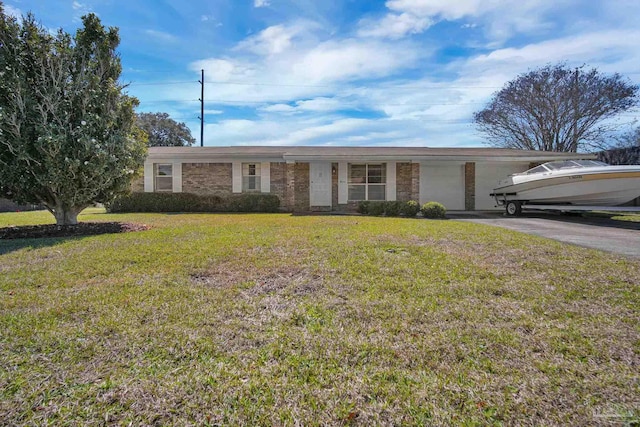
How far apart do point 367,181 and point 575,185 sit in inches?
300

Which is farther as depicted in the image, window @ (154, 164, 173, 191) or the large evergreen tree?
window @ (154, 164, 173, 191)

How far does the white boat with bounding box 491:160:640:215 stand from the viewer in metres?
9.77

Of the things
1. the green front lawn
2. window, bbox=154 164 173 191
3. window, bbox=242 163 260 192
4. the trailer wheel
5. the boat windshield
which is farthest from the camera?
window, bbox=154 164 173 191

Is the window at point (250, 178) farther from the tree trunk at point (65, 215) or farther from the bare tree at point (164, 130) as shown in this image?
the bare tree at point (164, 130)

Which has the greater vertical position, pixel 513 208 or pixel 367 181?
pixel 367 181

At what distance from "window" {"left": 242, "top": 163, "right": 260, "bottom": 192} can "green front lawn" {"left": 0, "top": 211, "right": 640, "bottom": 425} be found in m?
10.5

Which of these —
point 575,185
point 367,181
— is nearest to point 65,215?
point 367,181

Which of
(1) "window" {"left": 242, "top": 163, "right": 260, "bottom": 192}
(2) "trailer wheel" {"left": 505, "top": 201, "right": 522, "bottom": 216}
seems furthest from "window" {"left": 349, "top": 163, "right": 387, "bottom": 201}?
(2) "trailer wheel" {"left": 505, "top": 201, "right": 522, "bottom": 216}

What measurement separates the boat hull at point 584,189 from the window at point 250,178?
35.3 feet

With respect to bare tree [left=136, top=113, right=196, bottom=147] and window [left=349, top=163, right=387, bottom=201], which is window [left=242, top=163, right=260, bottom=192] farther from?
bare tree [left=136, top=113, right=196, bottom=147]

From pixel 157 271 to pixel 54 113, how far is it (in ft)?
18.8

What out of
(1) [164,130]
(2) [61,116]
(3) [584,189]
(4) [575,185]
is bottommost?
(3) [584,189]

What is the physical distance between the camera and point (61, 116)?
7578 mm

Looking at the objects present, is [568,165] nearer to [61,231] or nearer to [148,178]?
[61,231]
